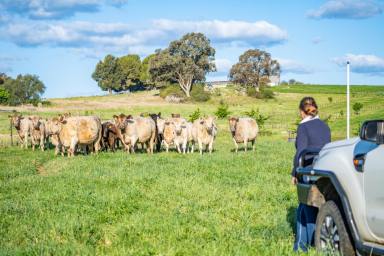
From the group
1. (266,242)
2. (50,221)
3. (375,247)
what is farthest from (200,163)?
(375,247)

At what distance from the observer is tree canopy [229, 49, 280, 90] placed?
11850 centimetres

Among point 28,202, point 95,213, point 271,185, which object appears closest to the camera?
point 95,213

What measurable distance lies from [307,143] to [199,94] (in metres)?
94.4

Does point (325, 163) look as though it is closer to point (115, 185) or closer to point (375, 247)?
point (375, 247)

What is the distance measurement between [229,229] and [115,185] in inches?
219

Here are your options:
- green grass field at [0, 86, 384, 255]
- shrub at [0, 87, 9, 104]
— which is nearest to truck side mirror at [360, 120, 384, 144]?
green grass field at [0, 86, 384, 255]

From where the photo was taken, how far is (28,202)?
12.1 m

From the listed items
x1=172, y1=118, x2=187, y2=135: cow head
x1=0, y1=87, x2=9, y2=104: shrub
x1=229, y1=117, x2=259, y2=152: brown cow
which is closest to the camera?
x1=172, y1=118, x2=187, y2=135: cow head

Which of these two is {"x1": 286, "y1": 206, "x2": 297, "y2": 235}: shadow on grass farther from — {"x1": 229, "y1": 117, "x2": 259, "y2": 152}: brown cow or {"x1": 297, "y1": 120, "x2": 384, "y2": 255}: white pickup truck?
{"x1": 229, "y1": 117, "x2": 259, "y2": 152}: brown cow

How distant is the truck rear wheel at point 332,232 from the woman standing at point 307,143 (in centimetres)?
68

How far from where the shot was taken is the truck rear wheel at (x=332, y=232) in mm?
6457

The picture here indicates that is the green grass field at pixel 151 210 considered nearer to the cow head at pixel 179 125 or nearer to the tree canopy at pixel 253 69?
the cow head at pixel 179 125

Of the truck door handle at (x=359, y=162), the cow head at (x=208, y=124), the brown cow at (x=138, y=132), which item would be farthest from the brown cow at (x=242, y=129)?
the truck door handle at (x=359, y=162)

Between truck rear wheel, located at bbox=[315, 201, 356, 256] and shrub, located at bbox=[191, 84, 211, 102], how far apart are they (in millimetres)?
95108
